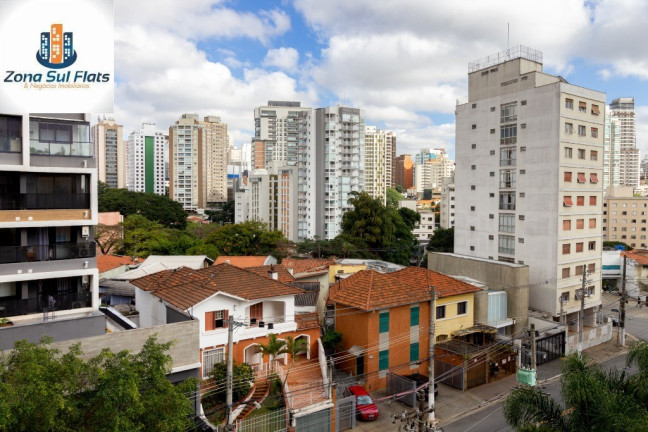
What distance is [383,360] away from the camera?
27359 mm

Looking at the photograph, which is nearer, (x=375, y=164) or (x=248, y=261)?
(x=248, y=261)

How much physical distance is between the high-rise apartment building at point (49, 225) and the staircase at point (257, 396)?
6613 mm

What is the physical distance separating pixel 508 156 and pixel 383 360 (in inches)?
884

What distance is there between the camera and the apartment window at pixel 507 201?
133 ft

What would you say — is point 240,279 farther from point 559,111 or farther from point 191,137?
point 191,137

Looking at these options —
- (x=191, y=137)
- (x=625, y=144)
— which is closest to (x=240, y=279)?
(x=191, y=137)

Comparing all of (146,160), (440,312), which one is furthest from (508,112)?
(146,160)

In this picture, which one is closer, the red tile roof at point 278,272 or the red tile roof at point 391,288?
the red tile roof at point 391,288

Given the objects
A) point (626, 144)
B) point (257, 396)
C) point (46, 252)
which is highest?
point (626, 144)

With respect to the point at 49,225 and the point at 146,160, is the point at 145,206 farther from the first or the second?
the point at 146,160

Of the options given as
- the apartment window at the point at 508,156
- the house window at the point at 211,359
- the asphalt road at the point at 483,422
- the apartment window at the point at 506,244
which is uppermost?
the apartment window at the point at 508,156

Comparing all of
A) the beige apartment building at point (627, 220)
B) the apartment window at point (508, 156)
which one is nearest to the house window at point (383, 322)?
the apartment window at point (508, 156)

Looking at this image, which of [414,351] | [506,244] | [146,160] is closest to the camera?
[414,351]

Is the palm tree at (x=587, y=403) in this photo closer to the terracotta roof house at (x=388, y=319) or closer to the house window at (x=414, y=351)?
the terracotta roof house at (x=388, y=319)
